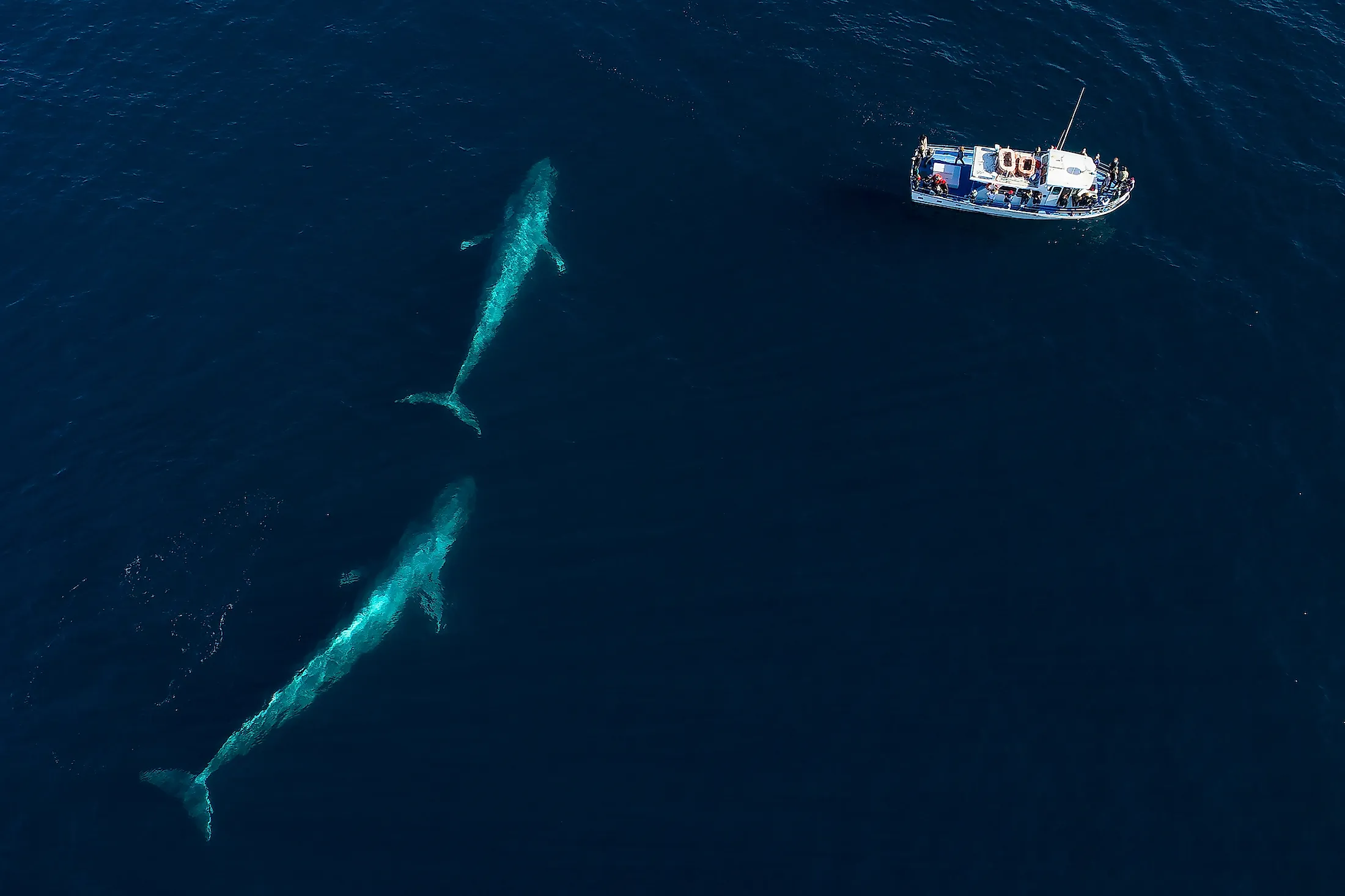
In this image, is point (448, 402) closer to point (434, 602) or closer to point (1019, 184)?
point (434, 602)

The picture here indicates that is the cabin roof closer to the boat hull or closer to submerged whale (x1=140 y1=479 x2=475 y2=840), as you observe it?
the boat hull

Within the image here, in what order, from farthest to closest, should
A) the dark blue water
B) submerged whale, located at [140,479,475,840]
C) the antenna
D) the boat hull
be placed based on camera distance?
the antenna < the boat hull < submerged whale, located at [140,479,475,840] < the dark blue water

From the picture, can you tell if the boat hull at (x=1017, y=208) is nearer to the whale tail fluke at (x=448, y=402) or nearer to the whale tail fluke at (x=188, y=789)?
the whale tail fluke at (x=448, y=402)

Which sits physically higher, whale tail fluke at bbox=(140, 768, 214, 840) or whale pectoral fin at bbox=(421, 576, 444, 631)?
whale pectoral fin at bbox=(421, 576, 444, 631)

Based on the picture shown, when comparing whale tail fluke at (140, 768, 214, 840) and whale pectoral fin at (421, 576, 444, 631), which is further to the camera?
whale pectoral fin at (421, 576, 444, 631)

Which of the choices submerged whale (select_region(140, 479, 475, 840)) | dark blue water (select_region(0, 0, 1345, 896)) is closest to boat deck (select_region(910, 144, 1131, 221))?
dark blue water (select_region(0, 0, 1345, 896))

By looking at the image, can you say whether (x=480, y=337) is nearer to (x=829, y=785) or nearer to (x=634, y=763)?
(x=634, y=763)

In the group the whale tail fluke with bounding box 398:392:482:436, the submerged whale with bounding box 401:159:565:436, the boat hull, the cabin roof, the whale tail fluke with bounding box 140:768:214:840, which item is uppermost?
the cabin roof

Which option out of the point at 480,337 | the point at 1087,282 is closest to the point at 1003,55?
the point at 1087,282
